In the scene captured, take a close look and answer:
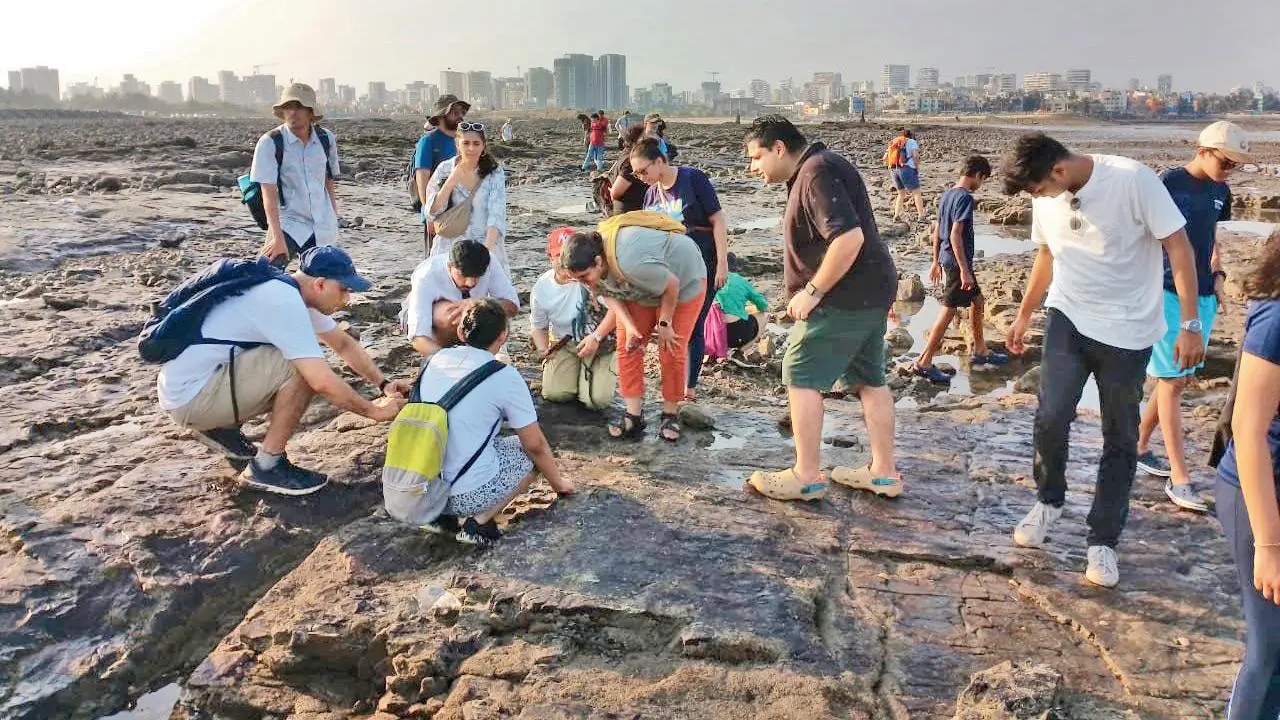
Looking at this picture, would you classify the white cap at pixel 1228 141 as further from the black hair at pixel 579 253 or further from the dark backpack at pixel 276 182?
the dark backpack at pixel 276 182

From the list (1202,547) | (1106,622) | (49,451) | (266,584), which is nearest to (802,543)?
(1106,622)

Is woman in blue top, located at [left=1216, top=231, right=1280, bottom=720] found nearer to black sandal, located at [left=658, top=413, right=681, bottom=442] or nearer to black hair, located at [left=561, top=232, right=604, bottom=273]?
black hair, located at [left=561, top=232, right=604, bottom=273]

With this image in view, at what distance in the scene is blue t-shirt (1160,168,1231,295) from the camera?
3986 millimetres

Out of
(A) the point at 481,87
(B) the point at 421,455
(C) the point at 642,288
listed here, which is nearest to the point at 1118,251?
(C) the point at 642,288

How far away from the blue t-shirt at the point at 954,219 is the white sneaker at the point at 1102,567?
3369 mm

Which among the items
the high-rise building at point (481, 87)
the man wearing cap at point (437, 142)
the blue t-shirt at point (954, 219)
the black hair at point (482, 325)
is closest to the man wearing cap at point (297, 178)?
the man wearing cap at point (437, 142)

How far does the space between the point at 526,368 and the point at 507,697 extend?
3.35 metres

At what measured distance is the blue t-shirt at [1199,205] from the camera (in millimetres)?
3986

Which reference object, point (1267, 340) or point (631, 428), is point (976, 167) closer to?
point (631, 428)

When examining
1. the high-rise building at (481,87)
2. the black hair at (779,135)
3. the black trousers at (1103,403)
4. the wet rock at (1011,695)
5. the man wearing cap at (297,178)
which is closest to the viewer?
the wet rock at (1011,695)

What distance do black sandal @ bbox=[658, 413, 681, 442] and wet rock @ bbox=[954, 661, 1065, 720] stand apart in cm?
231

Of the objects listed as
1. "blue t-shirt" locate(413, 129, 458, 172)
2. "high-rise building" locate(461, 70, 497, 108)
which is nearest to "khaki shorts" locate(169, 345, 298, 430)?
"blue t-shirt" locate(413, 129, 458, 172)

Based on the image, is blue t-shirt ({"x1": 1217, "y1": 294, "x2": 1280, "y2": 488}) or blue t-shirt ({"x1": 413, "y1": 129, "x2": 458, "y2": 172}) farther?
blue t-shirt ({"x1": 413, "y1": 129, "x2": 458, "y2": 172})

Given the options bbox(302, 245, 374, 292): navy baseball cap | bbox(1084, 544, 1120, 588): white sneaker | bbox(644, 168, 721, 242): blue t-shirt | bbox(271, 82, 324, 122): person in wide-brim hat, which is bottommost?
bbox(1084, 544, 1120, 588): white sneaker
